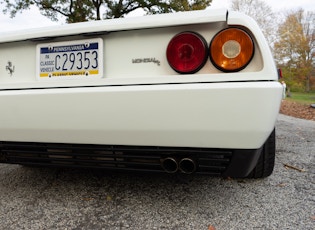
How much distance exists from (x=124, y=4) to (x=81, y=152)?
16.3m

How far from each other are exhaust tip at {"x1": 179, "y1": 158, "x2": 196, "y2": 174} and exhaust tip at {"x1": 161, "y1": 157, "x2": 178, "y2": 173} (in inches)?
1.2

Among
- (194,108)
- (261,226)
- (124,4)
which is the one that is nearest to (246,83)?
(194,108)

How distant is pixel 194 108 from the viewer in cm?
131

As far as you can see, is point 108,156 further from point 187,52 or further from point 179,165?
point 187,52

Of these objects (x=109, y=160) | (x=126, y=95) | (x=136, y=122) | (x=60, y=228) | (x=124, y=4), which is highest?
(x=124, y=4)

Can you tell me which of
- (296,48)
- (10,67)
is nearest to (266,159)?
(10,67)

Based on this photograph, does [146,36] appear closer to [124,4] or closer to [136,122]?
[136,122]

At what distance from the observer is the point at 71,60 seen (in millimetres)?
1544

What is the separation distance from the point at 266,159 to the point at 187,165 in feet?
2.97

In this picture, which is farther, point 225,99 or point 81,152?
point 81,152

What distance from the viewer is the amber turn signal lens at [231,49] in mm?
1314

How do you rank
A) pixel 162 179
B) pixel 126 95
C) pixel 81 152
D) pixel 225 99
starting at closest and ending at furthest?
1. pixel 225 99
2. pixel 126 95
3. pixel 81 152
4. pixel 162 179

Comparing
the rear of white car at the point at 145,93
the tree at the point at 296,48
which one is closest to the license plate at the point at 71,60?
the rear of white car at the point at 145,93

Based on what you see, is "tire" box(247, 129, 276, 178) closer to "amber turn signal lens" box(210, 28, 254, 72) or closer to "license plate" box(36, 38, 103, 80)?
"amber turn signal lens" box(210, 28, 254, 72)
